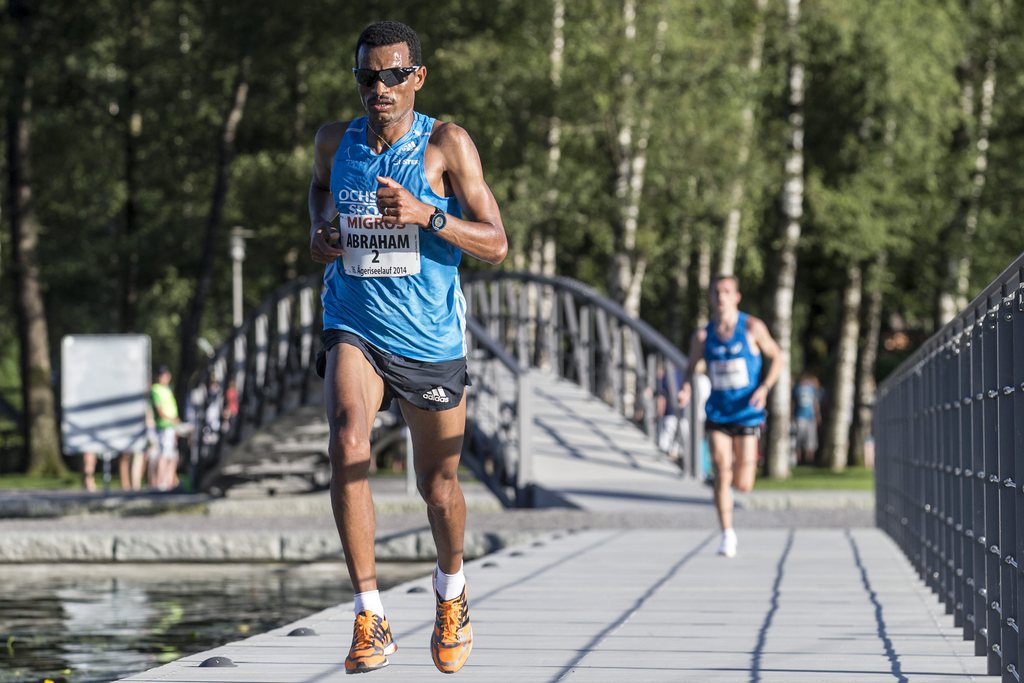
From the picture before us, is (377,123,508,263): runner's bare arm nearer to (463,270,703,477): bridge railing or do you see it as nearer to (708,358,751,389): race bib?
(708,358,751,389): race bib

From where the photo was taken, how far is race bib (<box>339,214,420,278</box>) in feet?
20.8

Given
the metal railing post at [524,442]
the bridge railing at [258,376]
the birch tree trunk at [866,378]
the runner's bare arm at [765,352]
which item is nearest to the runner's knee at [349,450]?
the runner's bare arm at [765,352]

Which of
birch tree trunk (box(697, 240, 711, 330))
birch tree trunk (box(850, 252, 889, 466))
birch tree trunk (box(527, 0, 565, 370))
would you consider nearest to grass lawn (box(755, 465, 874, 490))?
birch tree trunk (box(850, 252, 889, 466))

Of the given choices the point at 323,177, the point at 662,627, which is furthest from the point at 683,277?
the point at 323,177

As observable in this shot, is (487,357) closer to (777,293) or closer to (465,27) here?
(777,293)

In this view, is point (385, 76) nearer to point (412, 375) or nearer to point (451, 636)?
Answer: point (412, 375)

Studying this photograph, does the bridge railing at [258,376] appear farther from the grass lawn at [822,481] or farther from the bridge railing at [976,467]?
the bridge railing at [976,467]

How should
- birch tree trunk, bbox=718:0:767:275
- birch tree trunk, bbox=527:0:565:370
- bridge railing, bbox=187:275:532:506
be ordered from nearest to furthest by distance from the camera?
1. bridge railing, bbox=187:275:532:506
2. birch tree trunk, bbox=718:0:767:275
3. birch tree trunk, bbox=527:0:565:370

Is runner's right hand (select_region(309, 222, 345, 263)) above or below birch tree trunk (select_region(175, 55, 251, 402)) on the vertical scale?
below

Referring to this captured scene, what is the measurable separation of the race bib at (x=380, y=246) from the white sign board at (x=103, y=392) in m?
18.8

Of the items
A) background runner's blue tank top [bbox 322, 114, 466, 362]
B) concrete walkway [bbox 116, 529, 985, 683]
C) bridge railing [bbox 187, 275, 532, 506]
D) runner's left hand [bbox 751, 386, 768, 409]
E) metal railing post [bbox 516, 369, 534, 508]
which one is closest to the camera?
background runner's blue tank top [bbox 322, 114, 466, 362]

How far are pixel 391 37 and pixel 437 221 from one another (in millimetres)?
628

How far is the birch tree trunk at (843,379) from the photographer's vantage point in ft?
126

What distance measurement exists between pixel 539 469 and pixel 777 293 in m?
12.4
